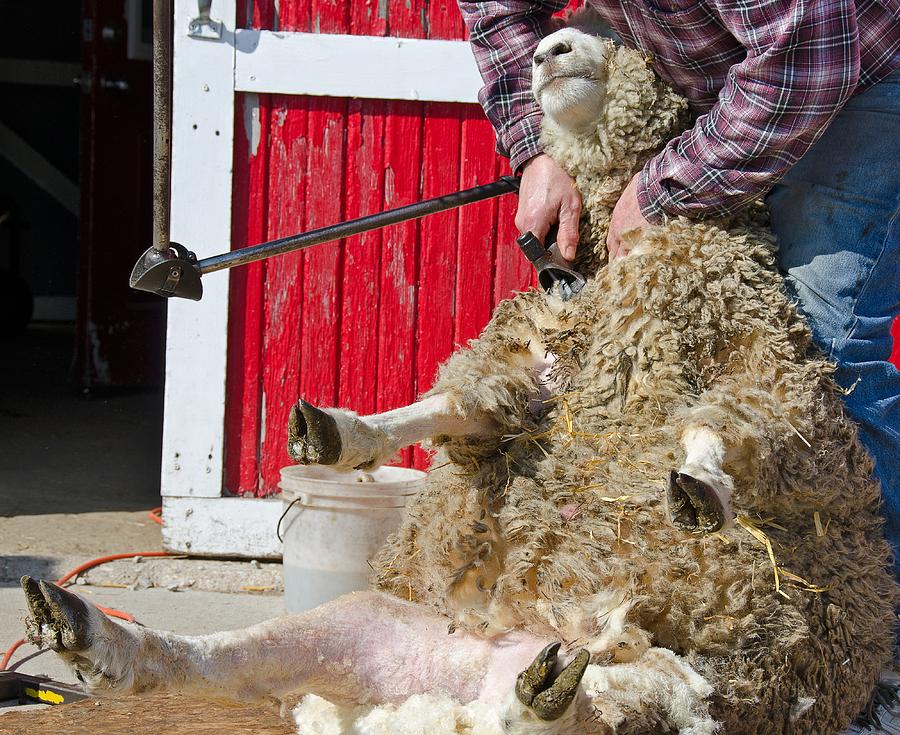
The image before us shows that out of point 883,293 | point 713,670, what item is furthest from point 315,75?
point 713,670

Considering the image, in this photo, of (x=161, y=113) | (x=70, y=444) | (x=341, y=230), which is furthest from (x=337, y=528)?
(x=70, y=444)

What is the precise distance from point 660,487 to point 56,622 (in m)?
1.14

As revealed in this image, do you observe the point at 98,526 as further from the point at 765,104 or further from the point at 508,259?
the point at 765,104

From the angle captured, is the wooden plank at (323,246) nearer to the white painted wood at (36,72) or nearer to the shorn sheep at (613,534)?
the shorn sheep at (613,534)

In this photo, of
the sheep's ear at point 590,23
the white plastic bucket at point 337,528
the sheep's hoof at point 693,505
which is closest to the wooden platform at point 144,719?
the white plastic bucket at point 337,528

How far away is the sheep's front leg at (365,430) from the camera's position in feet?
6.34

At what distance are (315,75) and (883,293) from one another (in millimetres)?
2242

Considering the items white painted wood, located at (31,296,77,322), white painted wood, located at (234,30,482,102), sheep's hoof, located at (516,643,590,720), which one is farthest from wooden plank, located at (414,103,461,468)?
white painted wood, located at (31,296,77,322)

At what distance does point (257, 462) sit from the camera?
3938mm

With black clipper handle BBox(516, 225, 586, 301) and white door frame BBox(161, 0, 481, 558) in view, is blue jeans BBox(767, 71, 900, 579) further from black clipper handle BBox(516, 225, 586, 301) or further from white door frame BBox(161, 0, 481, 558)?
white door frame BBox(161, 0, 481, 558)

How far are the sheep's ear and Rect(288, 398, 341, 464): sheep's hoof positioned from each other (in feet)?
3.97

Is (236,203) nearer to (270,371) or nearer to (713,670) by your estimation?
(270,371)

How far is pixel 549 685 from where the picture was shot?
1686 mm

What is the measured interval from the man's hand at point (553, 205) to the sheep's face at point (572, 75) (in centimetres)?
15
